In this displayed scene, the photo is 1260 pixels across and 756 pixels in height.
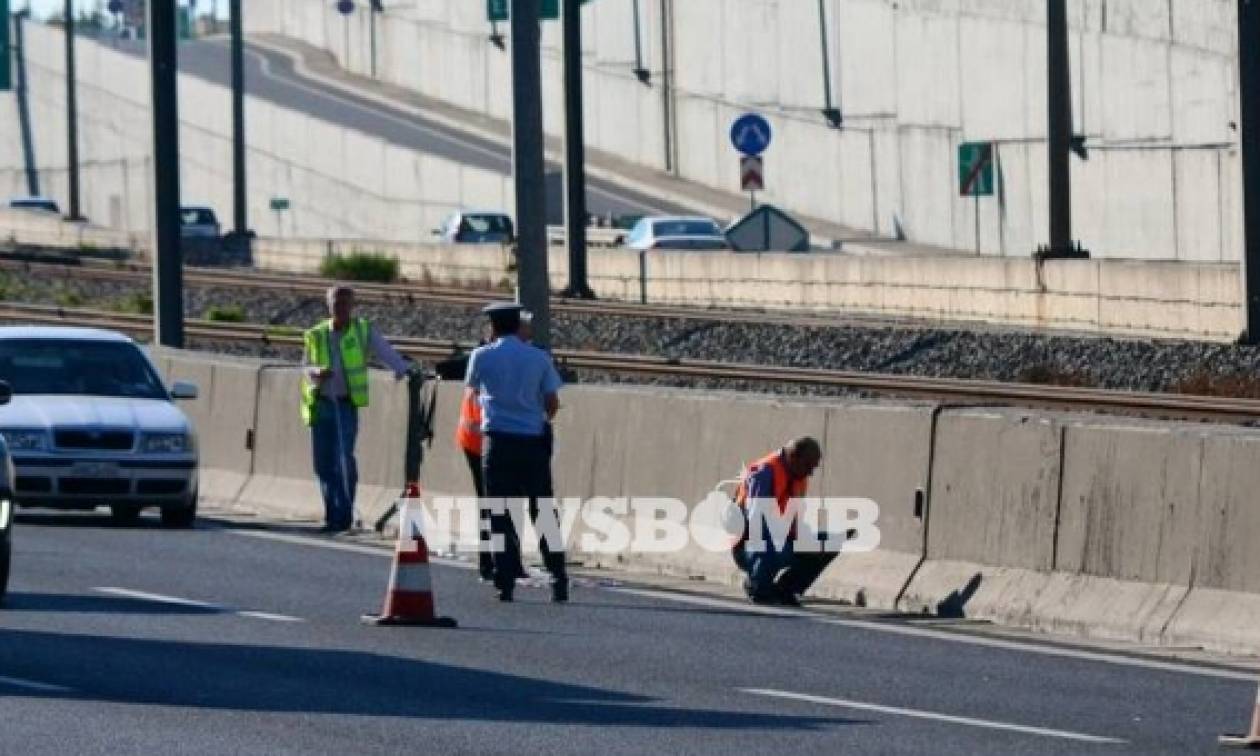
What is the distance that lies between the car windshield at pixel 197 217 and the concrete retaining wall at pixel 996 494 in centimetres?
5894

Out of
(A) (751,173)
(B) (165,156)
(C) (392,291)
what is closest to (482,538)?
(B) (165,156)

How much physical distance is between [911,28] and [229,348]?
109 feet

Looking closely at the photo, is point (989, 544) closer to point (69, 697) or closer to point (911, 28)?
point (69, 697)

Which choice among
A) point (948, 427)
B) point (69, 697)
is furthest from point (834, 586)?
point (69, 697)

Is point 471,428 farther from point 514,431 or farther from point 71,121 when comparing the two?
point 71,121

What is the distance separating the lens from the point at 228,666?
46.4 ft

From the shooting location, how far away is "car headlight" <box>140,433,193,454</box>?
22.4 meters

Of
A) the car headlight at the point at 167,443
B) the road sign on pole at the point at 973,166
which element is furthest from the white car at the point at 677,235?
the car headlight at the point at 167,443

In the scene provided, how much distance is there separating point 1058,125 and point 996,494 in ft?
101

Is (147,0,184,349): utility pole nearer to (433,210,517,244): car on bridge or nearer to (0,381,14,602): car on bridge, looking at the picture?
(0,381,14,602): car on bridge

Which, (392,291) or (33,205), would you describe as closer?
(392,291)

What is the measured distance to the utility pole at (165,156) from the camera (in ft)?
97.6

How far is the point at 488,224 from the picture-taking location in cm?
7188

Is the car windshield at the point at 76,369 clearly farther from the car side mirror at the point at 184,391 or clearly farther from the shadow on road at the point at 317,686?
the shadow on road at the point at 317,686
